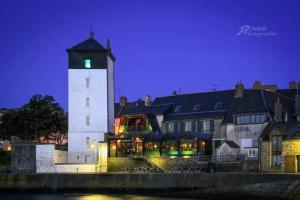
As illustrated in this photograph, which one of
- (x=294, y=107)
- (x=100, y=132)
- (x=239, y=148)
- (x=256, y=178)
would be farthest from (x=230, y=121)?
(x=256, y=178)

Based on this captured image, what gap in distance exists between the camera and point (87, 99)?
2525 inches

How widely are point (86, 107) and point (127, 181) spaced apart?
17.1m

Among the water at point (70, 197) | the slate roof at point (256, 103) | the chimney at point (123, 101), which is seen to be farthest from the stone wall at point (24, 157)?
the chimney at point (123, 101)

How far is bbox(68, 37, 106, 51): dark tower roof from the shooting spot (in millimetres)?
64625

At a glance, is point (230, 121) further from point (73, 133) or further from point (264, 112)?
point (73, 133)

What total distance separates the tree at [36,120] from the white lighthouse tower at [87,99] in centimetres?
588

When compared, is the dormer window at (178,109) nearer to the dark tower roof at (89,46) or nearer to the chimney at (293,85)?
the dark tower roof at (89,46)

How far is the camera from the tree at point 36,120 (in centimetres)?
6818

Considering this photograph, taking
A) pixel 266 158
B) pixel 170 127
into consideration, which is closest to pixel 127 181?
pixel 266 158

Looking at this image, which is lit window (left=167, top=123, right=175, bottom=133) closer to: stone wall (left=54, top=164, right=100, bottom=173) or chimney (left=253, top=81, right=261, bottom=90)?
chimney (left=253, top=81, right=261, bottom=90)

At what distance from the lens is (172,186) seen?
47.4m

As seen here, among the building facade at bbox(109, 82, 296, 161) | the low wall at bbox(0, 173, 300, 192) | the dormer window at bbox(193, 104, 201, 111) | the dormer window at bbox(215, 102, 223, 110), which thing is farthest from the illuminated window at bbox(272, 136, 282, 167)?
the dormer window at bbox(193, 104, 201, 111)

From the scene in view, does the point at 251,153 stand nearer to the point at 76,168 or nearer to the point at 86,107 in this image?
the point at 76,168

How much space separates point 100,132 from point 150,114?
20.9 feet
